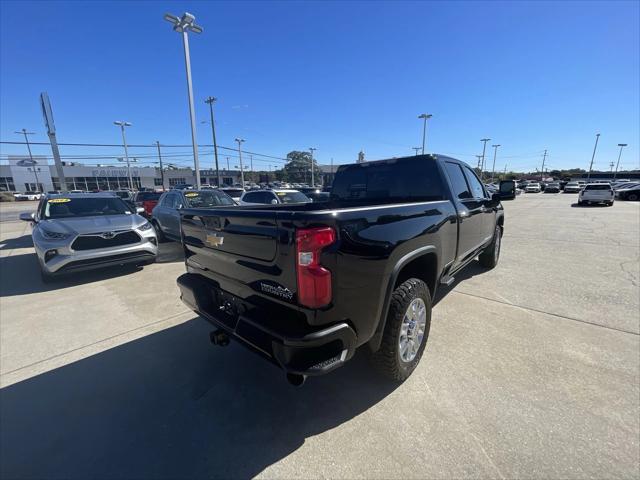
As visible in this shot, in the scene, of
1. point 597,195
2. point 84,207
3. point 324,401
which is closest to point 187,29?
point 84,207

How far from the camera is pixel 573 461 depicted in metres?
1.79

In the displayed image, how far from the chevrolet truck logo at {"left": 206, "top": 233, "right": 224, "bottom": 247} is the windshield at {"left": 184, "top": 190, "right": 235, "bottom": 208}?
564 cm

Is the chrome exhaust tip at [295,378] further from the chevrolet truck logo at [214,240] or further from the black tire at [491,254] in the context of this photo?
the black tire at [491,254]

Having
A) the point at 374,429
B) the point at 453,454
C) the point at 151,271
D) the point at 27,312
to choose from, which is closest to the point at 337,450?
the point at 374,429

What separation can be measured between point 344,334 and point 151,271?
212 inches

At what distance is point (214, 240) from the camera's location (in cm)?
244

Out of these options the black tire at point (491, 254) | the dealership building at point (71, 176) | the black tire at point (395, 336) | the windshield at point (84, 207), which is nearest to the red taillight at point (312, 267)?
the black tire at point (395, 336)

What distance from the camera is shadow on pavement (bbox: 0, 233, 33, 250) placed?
28.9 feet

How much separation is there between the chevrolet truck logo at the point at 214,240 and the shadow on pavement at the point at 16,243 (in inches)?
396

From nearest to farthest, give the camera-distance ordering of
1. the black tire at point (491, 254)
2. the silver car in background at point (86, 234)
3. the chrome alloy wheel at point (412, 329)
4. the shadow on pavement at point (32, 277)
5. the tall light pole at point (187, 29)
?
the chrome alloy wheel at point (412, 329), the silver car in background at point (86, 234), the shadow on pavement at point (32, 277), the black tire at point (491, 254), the tall light pole at point (187, 29)

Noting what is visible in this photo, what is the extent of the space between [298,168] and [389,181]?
108 meters

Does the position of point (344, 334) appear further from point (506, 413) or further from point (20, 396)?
point (20, 396)

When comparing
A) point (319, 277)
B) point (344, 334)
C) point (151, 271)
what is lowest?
point (151, 271)

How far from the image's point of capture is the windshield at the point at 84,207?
5.77 meters
